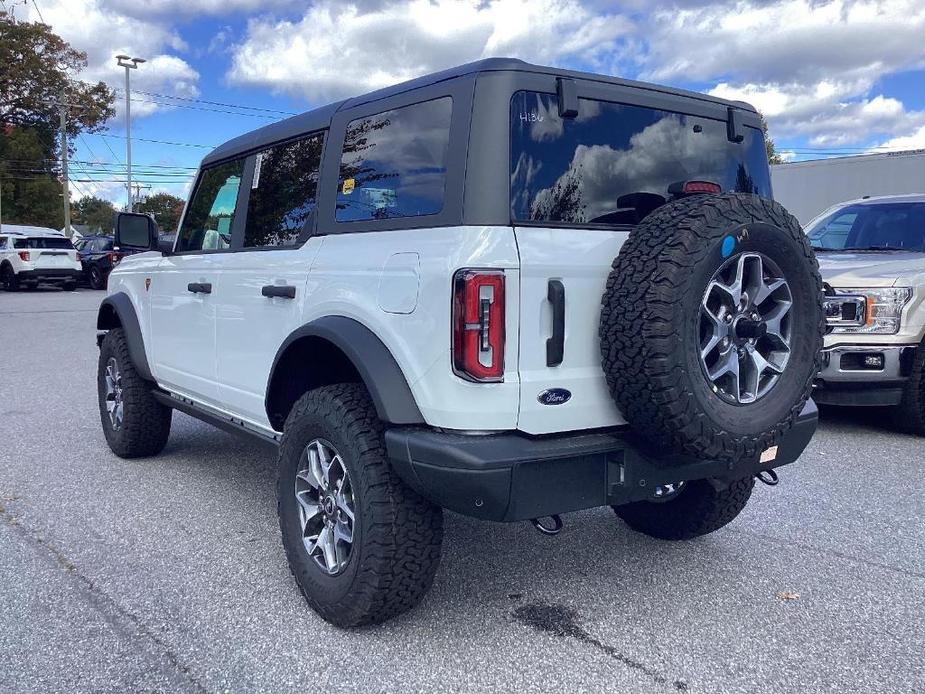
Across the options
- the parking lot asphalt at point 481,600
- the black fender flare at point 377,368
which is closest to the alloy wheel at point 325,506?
the parking lot asphalt at point 481,600

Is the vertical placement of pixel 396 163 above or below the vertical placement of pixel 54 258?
above

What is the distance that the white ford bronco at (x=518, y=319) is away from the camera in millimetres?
2746

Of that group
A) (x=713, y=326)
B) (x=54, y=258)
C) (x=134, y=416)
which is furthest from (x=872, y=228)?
(x=54, y=258)

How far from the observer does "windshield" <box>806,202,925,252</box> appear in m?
7.07

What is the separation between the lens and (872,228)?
24.2ft

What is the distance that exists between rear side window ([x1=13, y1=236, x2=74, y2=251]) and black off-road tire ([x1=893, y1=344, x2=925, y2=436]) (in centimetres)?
2452

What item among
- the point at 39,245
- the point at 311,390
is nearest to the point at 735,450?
the point at 311,390

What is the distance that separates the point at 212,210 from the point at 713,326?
2.96m

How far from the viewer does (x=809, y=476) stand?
17.6ft

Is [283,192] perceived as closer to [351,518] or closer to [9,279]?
[351,518]

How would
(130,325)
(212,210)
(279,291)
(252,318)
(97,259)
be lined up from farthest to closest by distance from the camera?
1. (97,259)
2. (130,325)
3. (212,210)
4. (252,318)
5. (279,291)

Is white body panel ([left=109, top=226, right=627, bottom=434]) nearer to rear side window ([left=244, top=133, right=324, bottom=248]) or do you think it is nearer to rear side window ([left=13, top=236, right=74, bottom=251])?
rear side window ([left=244, top=133, right=324, bottom=248])

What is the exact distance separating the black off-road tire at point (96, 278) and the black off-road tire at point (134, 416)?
2331cm

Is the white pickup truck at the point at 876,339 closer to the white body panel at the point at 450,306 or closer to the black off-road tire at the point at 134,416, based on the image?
the white body panel at the point at 450,306
